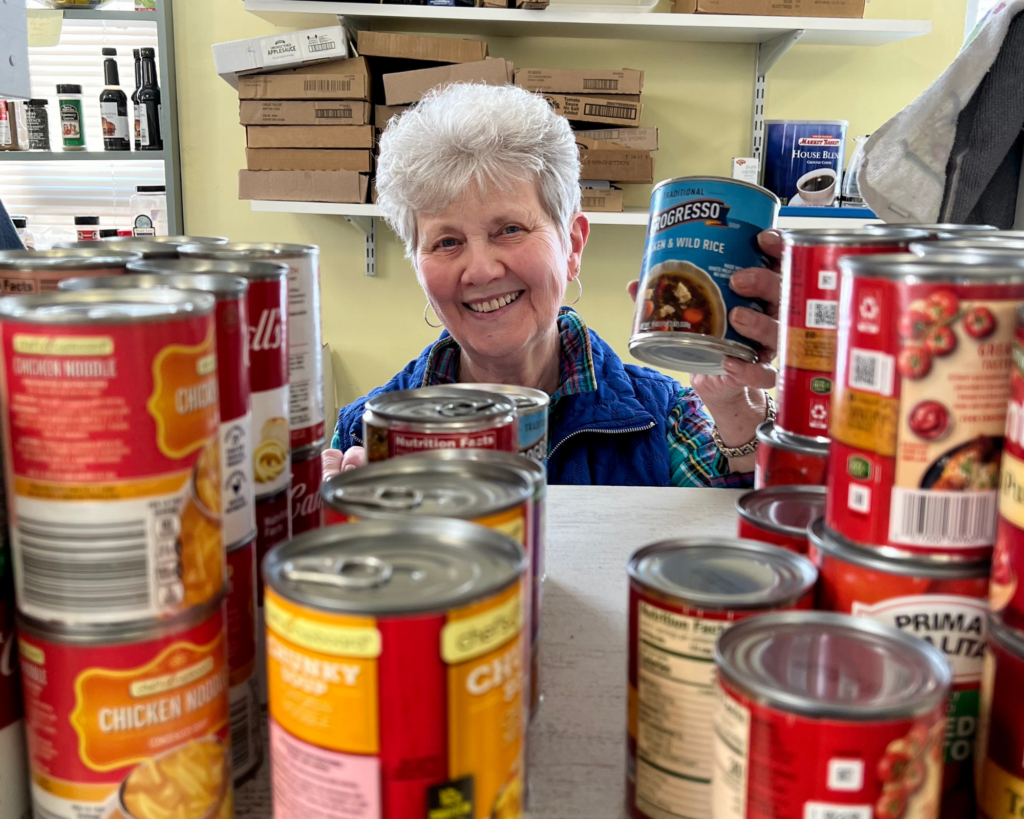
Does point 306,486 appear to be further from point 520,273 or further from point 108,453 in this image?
point 520,273

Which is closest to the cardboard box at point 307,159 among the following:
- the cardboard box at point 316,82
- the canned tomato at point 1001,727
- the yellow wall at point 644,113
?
the cardboard box at point 316,82

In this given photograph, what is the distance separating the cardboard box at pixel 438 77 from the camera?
260cm

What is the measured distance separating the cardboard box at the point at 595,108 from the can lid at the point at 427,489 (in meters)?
2.13

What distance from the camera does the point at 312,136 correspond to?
2.67m

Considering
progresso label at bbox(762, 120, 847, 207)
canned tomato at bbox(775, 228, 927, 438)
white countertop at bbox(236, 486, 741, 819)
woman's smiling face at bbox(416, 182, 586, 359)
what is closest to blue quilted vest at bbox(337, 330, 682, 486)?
woman's smiling face at bbox(416, 182, 586, 359)

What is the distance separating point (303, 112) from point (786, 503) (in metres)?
2.23

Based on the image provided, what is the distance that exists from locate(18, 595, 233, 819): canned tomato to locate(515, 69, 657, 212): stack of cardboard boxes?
2297 millimetres

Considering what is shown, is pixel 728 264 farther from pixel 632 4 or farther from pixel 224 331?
pixel 632 4

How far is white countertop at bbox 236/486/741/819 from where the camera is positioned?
703mm

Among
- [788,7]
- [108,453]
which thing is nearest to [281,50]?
[788,7]

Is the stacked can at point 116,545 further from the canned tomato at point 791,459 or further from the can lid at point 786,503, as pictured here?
the canned tomato at point 791,459

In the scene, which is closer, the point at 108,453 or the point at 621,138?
the point at 108,453

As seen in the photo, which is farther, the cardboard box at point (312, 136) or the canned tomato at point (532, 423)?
the cardboard box at point (312, 136)

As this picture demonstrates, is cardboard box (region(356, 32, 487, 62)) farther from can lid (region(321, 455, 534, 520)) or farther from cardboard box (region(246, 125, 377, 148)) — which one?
can lid (region(321, 455, 534, 520))
